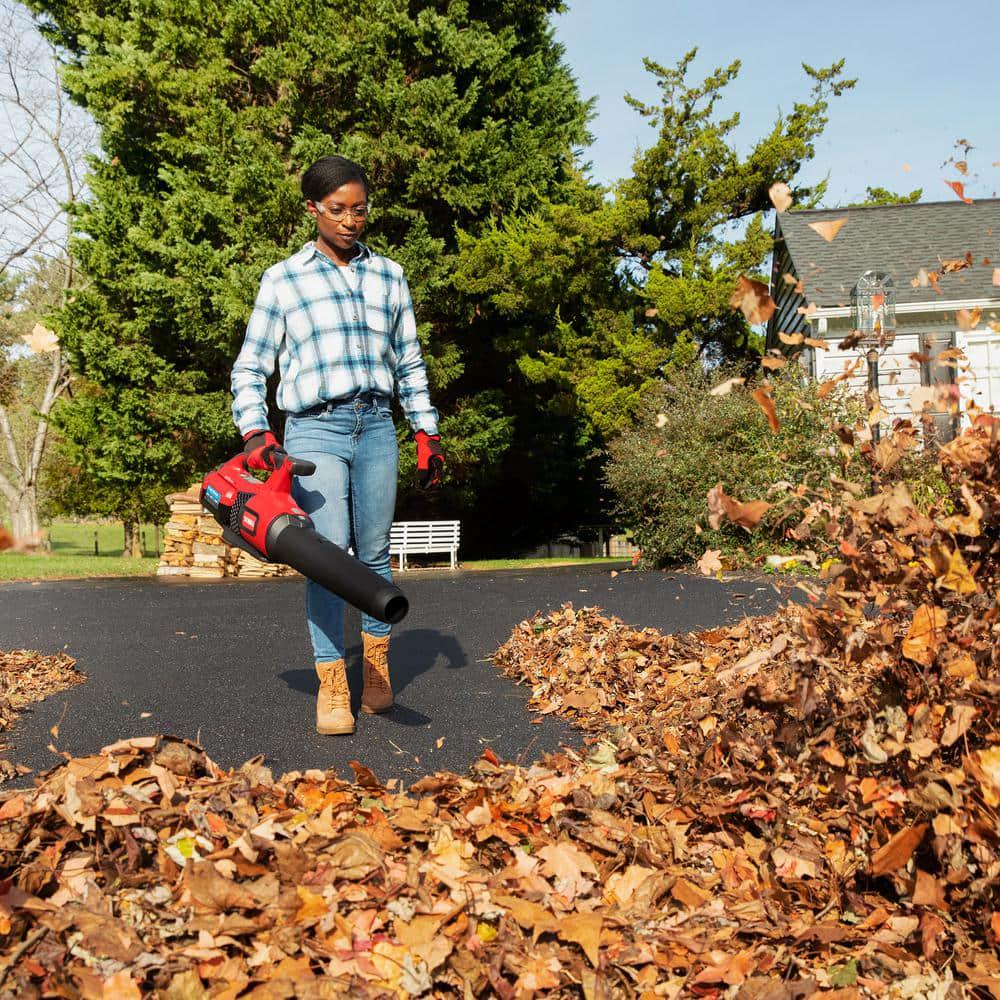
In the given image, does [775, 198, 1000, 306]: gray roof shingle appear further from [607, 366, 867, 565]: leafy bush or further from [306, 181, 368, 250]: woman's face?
[306, 181, 368, 250]: woman's face

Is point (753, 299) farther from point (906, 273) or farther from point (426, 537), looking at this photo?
point (906, 273)

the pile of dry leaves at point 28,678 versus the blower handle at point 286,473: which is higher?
the blower handle at point 286,473

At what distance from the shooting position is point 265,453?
3.81 meters

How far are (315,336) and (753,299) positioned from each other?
2154 mm

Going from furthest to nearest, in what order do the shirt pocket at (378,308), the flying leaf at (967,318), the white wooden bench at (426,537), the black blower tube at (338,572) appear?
the white wooden bench at (426,537) < the shirt pocket at (378,308) < the black blower tube at (338,572) < the flying leaf at (967,318)

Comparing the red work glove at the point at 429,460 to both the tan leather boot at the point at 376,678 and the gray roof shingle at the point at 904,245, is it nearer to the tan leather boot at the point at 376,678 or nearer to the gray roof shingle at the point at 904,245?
the tan leather boot at the point at 376,678

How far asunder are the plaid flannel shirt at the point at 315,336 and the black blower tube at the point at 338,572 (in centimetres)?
71

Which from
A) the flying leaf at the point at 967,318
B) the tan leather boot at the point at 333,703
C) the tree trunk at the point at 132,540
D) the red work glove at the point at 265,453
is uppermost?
the flying leaf at the point at 967,318

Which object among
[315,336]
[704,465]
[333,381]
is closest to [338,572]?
[333,381]

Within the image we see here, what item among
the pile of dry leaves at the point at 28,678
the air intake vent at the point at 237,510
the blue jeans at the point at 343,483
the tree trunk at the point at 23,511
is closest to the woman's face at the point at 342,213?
the blue jeans at the point at 343,483

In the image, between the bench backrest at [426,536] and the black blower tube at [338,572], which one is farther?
the bench backrest at [426,536]

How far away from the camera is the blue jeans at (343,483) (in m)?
4.05

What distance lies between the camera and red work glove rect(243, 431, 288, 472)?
3766 mm

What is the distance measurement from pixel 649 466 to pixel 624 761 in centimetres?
964
